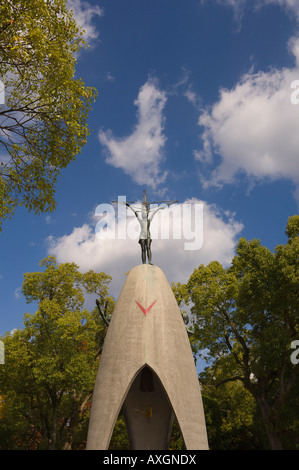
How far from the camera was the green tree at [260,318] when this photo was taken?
17.1 meters

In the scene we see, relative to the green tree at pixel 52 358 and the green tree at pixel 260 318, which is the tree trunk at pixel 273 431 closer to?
the green tree at pixel 260 318

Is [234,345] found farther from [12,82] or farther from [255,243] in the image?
[12,82]

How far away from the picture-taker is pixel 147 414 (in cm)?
1180

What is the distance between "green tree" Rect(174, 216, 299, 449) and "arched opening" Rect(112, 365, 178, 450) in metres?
6.85

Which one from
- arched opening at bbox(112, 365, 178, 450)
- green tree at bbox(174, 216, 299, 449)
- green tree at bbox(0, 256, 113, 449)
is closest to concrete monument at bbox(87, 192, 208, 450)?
arched opening at bbox(112, 365, 178, 450)

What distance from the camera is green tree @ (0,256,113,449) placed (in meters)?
20.5

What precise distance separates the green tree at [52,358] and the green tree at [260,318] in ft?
21.6

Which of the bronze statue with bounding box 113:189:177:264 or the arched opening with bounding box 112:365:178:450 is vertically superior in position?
the bronze statue with bounding box 113:189:177:264

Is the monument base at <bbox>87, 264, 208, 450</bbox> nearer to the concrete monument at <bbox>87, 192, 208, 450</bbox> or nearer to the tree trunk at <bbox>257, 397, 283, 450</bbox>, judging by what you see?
the concrete monument at <bbox>87, 192, 208, 450</bbox>

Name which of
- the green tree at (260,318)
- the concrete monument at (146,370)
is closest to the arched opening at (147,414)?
the concrete monument at (146,370)

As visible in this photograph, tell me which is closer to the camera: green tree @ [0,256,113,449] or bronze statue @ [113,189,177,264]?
bronze statue @ [113,189,177,264]

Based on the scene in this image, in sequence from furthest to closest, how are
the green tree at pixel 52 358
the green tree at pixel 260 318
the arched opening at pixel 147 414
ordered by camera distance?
the green tree at pixel 52 358 < the green tree at pixel 260 318 < the arched opening at pixel 147 414

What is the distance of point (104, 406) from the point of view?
30.7 ft
